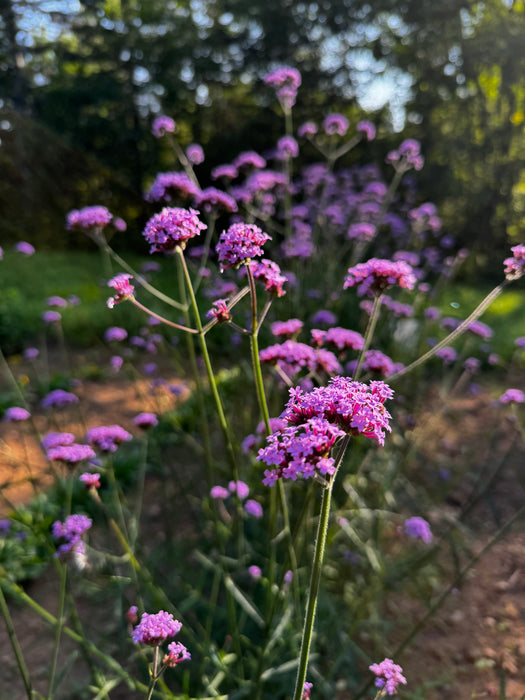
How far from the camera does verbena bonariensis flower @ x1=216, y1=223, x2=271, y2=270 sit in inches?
47.1

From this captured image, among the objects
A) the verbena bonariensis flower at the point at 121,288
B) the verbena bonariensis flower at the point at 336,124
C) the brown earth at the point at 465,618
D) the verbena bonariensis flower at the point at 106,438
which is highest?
the verbena bonariensis flower at the point at 336,124

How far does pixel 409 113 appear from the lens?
10961 millimetres

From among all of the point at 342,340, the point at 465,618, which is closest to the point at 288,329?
the point at 342,340

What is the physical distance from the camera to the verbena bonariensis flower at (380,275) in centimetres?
144

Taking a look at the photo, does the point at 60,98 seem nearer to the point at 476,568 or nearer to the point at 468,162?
the point at 468,162

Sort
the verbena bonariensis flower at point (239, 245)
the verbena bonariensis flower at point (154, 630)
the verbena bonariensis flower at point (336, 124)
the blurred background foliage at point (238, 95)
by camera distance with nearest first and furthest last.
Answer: the verbena bonariensis flower at point (154, 630), the verbena bonariensis flower at point (239, 245), the verbena bonariensis flower at point (336, 124), the blurred background foliage at point (238, 95)

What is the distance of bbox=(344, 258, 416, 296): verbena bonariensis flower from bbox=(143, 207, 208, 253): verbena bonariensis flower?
448 mm

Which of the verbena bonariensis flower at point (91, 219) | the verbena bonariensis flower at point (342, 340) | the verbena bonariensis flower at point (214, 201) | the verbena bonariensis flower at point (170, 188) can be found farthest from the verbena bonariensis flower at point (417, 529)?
the verbena bonariensis flower at point (91, 219)

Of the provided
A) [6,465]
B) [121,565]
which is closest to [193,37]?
[6,465]

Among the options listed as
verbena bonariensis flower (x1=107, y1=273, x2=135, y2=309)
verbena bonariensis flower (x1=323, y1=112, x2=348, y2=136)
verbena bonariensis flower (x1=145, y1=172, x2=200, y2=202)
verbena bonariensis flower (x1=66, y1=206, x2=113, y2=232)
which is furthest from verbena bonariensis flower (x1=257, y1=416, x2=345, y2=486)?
verbena bonariensis flower (x1=323, y1=112, x2=348, y2=136)

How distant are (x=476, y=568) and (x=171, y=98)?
11386mm

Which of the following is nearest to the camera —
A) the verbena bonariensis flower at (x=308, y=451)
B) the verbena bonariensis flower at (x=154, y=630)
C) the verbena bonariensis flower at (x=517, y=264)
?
the verbena bonariensis flower at (x=308, y=451)

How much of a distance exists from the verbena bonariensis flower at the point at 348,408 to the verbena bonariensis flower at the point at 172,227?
53 centimetres

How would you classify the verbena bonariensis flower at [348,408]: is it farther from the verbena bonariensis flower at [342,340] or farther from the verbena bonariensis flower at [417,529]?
the verbena bonariensis flower at [417,529]
